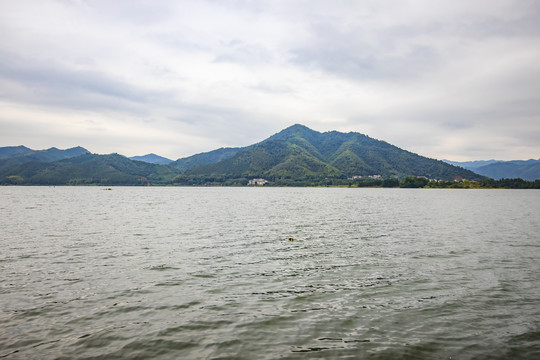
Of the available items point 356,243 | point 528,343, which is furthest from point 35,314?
point 356,243

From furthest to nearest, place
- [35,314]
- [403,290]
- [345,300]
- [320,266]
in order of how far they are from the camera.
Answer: [320,266] < [403,290] < [345,300] < [35,314]

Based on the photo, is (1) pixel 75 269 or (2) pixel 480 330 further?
(1) pixel 75 269

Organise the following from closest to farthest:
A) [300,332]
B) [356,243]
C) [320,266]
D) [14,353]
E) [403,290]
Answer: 1. [14,353]
2. [300,332]
3. [403,290]
4. [320,266]
5. [356,243]

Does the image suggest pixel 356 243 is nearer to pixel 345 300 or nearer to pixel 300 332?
pixel 345 300

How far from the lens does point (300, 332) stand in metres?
14.6

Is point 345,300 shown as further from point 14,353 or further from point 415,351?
point 14,353

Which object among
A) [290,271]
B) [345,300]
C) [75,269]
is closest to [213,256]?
[290,271]

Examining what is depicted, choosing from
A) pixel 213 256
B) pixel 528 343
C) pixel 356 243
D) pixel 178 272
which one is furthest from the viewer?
pixel 356 243

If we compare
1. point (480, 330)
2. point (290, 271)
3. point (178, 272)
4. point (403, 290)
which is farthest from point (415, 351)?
point (178, 272)

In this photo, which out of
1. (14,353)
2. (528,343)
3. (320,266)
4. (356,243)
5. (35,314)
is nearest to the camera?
(14,353)

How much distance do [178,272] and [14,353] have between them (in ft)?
41.9

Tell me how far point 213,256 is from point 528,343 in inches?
924

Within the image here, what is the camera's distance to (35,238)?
39281mm

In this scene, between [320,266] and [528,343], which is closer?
[528,343]
